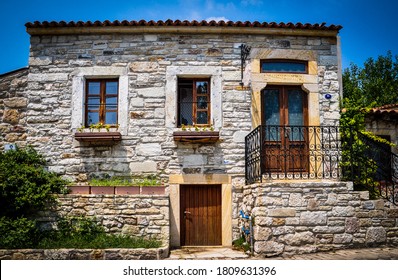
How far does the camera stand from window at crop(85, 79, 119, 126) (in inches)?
284

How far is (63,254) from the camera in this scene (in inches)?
215

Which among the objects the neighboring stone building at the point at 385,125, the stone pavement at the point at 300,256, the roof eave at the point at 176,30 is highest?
the roof eave at the point at 176,30

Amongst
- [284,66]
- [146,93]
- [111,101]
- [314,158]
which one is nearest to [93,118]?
[111,101]

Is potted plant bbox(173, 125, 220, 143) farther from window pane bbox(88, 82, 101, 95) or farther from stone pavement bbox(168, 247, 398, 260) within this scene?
stone pavement bbox(168, 247, 398, 260)

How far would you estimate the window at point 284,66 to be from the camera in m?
7.30

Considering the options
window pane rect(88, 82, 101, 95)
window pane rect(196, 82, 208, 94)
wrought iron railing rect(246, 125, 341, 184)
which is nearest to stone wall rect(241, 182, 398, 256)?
wrought iron railing rect(246, 125, 341, 184)

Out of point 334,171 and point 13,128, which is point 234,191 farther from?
point 13,128

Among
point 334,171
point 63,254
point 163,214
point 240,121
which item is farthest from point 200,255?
point 334,171

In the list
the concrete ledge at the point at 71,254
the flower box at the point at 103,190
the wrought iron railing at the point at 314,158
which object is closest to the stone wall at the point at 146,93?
the wrought iron railing at the point at 314,158

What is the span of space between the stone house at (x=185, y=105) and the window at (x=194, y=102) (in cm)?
2

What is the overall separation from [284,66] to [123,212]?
4.14 metres

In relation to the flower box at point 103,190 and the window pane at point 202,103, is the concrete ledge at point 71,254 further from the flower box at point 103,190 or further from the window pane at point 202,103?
the window pane at point 202,103

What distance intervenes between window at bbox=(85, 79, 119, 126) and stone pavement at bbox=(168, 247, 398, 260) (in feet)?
9.38

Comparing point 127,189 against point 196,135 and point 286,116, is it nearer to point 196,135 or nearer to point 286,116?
point 196,135
